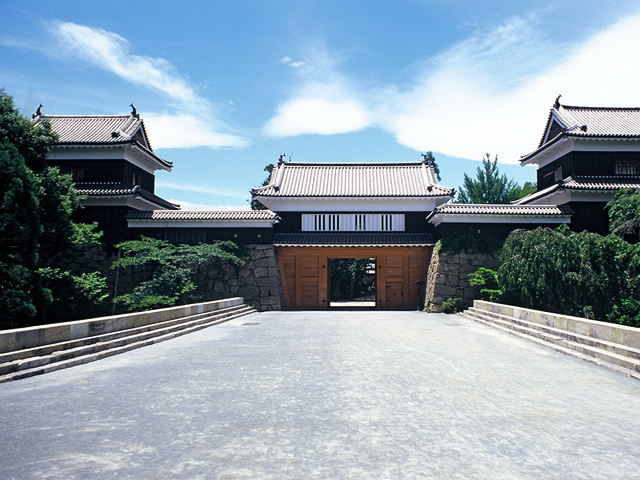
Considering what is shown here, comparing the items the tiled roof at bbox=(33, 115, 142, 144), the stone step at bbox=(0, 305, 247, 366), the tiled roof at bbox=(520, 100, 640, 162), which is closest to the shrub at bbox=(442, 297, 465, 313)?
the tiled roof at bbox=(520, 100, 640, 162)

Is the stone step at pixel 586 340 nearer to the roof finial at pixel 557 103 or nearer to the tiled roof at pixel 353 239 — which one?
the tiled roof at pixel 353 239

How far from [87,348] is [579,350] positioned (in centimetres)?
814

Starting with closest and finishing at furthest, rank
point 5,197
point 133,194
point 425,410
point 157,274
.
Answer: point 425,410
point 5,197
point 157,274
point 133,194

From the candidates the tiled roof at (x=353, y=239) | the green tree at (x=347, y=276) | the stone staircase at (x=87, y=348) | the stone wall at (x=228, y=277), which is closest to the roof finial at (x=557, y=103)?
the tiled roof at (x=353, y=239)

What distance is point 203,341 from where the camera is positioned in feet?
31.5

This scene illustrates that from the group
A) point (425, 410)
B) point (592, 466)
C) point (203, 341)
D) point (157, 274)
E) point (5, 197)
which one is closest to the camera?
point (592, 466)

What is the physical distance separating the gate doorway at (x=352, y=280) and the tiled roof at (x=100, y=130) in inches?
556

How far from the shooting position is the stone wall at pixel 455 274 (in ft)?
59.4

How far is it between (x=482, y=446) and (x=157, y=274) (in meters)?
16.3

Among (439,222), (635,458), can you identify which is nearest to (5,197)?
(635,458)

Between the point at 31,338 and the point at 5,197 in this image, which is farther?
the point at 5,197

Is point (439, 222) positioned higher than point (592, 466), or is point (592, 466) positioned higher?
point (439, 222)

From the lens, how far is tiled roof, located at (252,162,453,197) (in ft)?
72.7

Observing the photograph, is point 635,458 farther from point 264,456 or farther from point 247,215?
point 247,215
